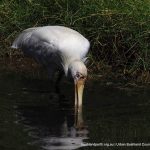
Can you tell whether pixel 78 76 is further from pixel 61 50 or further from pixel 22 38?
pixel 22 38

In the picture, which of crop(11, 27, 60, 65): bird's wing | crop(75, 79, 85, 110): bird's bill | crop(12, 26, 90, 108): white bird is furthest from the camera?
crop(11, 27, 60, 65): bird's wing

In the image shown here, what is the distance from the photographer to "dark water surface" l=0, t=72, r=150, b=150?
734cm

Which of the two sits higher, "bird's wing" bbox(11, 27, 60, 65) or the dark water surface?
"bird's wing" bbox(11, 27, 60, 65)

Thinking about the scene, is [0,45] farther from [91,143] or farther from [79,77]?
[91,143]

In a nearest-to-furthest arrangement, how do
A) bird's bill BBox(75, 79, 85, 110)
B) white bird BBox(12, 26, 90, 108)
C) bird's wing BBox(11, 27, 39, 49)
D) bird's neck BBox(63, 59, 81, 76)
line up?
bird's bill BBox(75, 79, 85, 110) < white bird BBox(12, 26, 90, 108) < bird's neck BBox(63, 59, 81, 76) < bird's wing BBox(11, 27, 39, 49)

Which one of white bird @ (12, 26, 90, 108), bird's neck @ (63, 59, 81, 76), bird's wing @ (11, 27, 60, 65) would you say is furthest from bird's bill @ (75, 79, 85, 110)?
bird's wing @ (11, 27, 60, 65)

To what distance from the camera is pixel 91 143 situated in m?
7.25

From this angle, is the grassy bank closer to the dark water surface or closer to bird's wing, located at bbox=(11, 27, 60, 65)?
the dark water surface

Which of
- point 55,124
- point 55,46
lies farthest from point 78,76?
point 55,124

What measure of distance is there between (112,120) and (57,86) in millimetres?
1611

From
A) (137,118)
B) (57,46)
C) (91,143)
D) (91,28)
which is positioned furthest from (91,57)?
(91,143)

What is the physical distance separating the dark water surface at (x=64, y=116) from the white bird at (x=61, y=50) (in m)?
0.26

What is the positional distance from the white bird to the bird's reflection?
0.96 ft

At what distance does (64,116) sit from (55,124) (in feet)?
1.01
